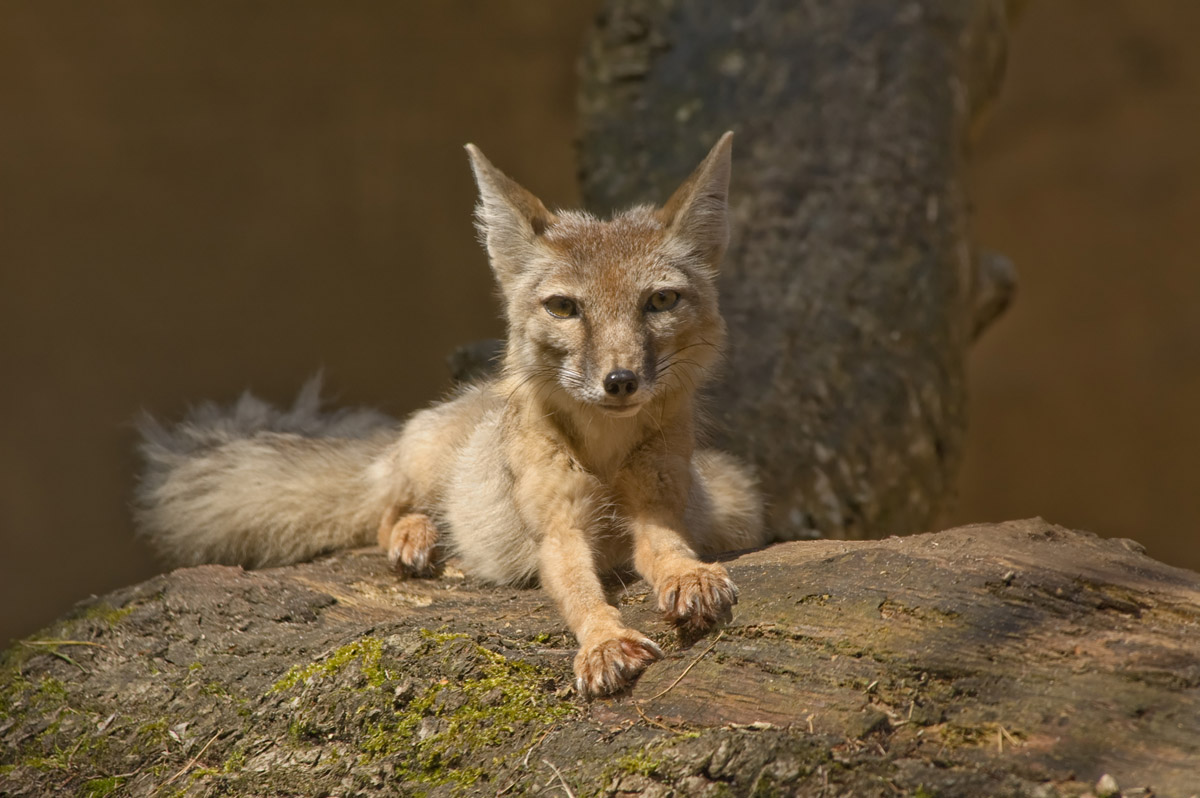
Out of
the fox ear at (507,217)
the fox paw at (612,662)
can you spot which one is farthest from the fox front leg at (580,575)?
the fox ear at (507,217)

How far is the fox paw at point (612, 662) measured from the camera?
7.89 feet

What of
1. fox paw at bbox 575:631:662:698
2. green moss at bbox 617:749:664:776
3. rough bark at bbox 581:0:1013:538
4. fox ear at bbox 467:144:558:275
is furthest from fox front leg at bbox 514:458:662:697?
rough bark at bbox 581:0:1013:538

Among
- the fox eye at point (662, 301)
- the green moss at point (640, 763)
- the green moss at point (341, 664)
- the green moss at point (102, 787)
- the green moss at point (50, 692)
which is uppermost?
the fox eye at point (662, 301)

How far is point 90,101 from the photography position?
561 cm

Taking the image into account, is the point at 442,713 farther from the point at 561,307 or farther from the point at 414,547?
the point at 414,547

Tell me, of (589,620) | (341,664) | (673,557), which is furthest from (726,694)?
(341,664)

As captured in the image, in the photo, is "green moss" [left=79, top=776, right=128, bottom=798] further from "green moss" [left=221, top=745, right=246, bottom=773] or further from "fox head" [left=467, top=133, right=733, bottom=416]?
"fox head" [left=467, top=133, right=733, bottom=416]

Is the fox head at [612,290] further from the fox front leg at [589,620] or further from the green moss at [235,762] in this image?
the green moss at [235,762]

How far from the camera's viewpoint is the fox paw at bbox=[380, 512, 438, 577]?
149 inches

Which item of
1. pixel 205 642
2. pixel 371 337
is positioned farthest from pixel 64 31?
pixel 205 642

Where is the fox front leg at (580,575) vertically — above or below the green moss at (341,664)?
above

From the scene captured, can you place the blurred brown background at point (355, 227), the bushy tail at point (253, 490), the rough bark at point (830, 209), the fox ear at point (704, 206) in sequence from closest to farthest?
the fox ear at point (704, 206) → the bushy tail at point (253, 490) → the rough bark at point (830, 209) → the blurred brown background at point (355, 227)

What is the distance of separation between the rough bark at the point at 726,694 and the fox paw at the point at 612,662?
3 cm

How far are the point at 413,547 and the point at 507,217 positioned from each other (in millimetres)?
1322
